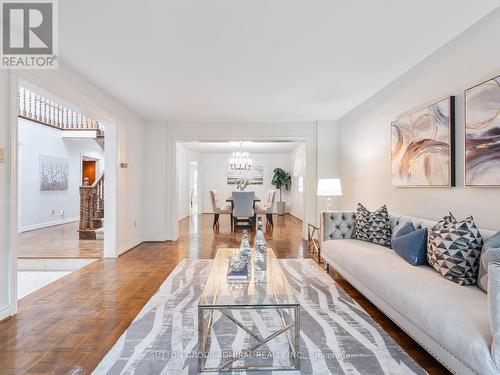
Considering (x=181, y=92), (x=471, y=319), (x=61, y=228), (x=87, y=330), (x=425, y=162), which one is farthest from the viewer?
(x=61, y=228)

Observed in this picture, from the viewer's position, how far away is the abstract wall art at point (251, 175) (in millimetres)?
11078

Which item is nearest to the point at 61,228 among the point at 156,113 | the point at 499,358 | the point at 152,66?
the point at 156,113

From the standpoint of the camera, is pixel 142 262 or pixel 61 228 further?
pixel 61 228

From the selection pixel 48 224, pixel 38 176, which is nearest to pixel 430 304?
pixel 38 176

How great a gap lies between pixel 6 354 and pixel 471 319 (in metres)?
2.77

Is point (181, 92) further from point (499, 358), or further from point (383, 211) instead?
point (499, 358)

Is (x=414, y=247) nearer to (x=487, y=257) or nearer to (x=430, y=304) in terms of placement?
(x=487, y=257)

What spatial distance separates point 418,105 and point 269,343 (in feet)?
9.33

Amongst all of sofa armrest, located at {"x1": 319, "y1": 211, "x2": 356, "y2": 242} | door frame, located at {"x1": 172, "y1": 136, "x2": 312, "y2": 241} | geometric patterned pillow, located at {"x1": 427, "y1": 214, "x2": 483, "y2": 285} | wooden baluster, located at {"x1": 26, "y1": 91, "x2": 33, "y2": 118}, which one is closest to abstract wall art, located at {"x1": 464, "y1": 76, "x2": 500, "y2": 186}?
geometric patterned pillow, located at {"x1": 427, "y1": 214, "x2": 483, "y2": 285}

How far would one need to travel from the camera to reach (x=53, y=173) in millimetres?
7727

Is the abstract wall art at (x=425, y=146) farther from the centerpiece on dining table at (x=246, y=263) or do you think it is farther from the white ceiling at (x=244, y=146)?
the white ceiling at (x=244, y=146)

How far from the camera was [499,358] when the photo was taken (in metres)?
1.27

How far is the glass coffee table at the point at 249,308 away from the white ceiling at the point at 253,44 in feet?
6.72

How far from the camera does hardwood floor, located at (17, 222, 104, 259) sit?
14.9 feet
